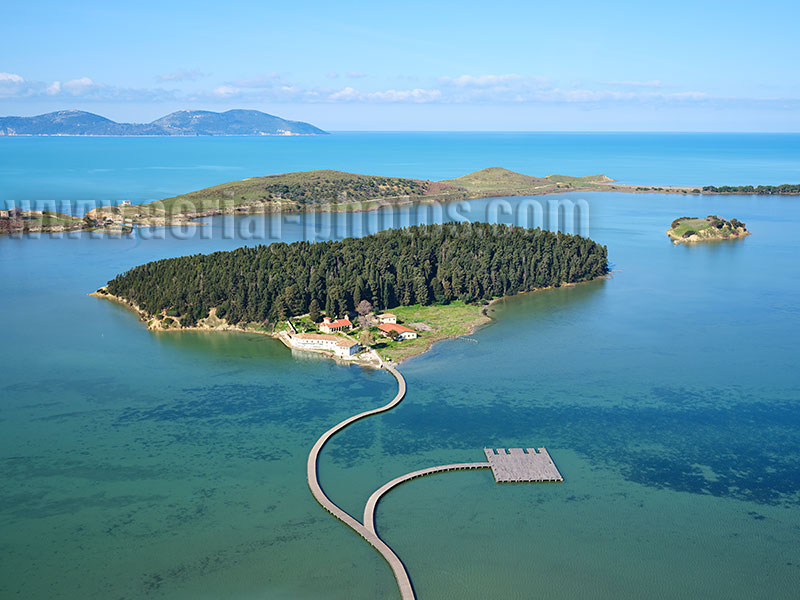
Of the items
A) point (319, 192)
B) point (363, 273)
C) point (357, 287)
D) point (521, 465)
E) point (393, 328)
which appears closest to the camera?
point (521, 465)

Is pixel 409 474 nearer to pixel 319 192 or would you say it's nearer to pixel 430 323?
pixel 430 323

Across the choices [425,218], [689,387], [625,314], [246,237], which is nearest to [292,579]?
[689,387]

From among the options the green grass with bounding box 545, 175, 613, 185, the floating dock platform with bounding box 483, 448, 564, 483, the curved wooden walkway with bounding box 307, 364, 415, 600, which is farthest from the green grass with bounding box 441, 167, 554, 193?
the floating dock platform with bounding box 483, 448, 564, 483

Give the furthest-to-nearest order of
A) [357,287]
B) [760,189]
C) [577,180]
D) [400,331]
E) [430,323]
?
[577,180] < [760,189] < [357,287] < [430,323] < [400,331]

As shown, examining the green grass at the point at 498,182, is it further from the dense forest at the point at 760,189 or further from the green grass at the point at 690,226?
the green grass at the point at 690,226

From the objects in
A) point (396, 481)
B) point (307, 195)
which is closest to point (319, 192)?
point (307, 195)

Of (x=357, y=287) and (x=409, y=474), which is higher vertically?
(x=357, y=287)

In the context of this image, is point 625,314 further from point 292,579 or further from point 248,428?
point 292,579

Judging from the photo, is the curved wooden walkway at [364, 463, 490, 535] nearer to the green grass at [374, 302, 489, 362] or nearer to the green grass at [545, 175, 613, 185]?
the green grass at [374, 302, 489, 362]
